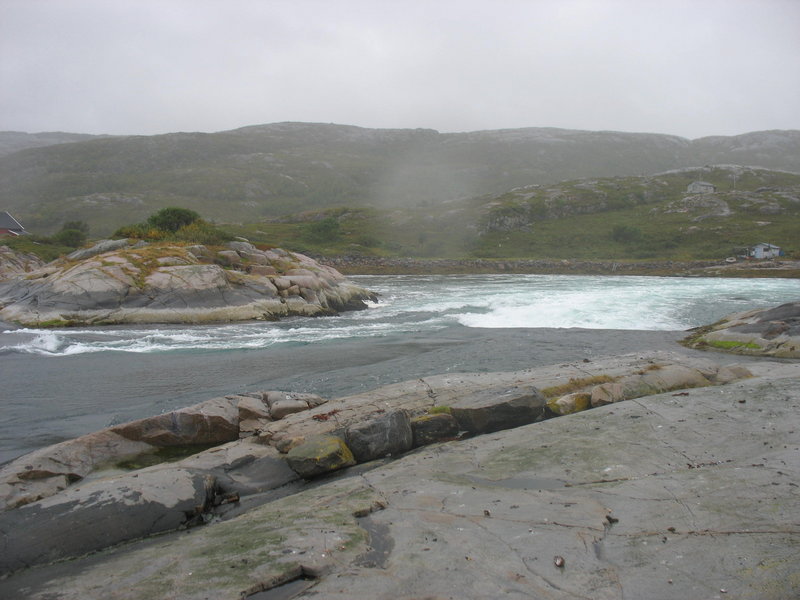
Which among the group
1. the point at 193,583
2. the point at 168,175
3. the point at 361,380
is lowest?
the point at 361,380

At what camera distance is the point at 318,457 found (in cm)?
923

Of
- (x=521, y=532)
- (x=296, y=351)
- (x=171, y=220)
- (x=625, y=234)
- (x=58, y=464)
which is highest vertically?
(x=171, y=220)

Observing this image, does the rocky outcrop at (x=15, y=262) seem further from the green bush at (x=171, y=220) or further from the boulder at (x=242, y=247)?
the boulder at (x=242, y=247)

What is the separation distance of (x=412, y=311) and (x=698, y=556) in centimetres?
2967

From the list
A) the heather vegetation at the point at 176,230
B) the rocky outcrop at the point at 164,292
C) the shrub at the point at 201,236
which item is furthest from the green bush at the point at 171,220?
the rocky outcrop at the point at 164,292

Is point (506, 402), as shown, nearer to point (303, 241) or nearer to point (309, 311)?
point (309, 311)

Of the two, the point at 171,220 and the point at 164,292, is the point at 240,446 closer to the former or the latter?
the point at 164,292

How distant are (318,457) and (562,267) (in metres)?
69.0

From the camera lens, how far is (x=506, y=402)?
36.9 ft

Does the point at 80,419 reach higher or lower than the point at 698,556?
lower

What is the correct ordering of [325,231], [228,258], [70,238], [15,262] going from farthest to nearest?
1. [325,231]
2. [70,238]
3. [15,262]
4. [228,258]

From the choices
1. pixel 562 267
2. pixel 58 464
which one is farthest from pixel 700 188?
pixel 58 464

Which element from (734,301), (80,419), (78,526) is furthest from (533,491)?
(734,301)

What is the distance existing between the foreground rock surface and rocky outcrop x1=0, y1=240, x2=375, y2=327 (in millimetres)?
23464
